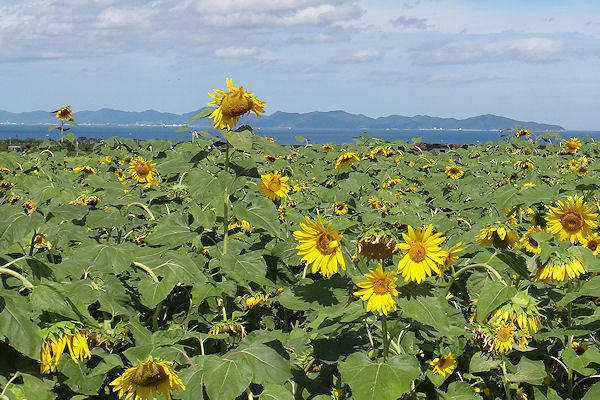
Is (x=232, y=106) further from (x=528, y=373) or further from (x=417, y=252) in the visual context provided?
(x=528, y=373)

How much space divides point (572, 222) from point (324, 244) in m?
1.85

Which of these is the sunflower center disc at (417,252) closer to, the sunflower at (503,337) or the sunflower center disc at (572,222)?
the sunflower at (503,337)

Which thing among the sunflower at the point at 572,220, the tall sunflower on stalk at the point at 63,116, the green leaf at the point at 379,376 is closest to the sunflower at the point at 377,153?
the tall sunflower on stalk at the point at 63,116

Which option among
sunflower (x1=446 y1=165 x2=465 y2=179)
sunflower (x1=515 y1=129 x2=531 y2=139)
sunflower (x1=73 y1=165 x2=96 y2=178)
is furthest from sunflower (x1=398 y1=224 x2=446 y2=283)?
sunflower (x1=515 y1=129 x2=531 y2=139)

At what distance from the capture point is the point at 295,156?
1055 cm

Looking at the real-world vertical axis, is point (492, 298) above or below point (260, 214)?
below

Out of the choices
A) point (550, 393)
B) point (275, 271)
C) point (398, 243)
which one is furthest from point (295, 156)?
point (398, 243)

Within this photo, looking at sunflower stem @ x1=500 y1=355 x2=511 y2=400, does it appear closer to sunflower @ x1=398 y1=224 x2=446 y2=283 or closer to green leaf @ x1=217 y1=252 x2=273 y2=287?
sunflower @ x1=398 y1=224 x2=446 y2=283

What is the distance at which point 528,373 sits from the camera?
2766mm

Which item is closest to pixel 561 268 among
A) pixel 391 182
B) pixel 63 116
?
pixel 391 182

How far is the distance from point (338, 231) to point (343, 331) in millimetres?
542

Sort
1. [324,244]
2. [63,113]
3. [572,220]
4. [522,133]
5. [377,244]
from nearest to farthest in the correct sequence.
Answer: [377,244] < [324,244] < [572,220] < [63,113] < [522,133]

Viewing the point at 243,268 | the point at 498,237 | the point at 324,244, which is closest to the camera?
the point at 324,244

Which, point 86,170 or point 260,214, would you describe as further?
point 86,170
